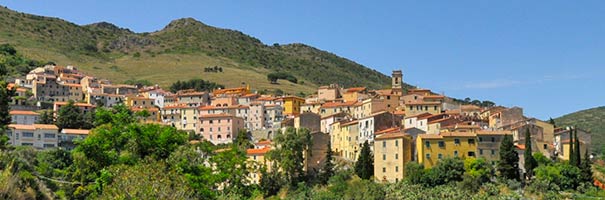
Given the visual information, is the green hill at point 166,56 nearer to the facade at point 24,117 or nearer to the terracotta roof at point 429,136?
the facade at point 24,117

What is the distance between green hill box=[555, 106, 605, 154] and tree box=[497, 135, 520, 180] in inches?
1518

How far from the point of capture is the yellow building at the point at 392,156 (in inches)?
2459

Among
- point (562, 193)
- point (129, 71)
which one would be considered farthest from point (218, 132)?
point (129, 71)

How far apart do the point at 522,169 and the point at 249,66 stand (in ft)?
352

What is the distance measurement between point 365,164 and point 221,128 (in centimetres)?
2668

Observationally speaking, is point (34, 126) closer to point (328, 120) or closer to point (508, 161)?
point (328, 120)

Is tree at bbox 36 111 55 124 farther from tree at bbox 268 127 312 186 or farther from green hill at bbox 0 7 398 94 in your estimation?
green hill at bbox 0 7 398 94

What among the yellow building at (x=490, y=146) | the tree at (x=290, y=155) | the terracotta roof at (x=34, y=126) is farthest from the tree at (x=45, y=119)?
the yellow building at (x=490, y=146)

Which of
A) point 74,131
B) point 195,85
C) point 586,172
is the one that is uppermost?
point 195,85

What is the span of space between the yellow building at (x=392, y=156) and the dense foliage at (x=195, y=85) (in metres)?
58.4

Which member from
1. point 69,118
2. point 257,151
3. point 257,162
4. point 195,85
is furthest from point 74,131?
point 195,85

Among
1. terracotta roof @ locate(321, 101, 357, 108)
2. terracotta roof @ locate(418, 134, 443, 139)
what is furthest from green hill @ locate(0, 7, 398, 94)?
terracotta roof @ locate(418, 134, 443, 139)

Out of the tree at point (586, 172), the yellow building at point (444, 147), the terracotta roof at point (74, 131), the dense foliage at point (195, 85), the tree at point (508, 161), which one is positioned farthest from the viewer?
the dense foliage at point (195, 85)

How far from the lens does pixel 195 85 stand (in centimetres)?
12062
